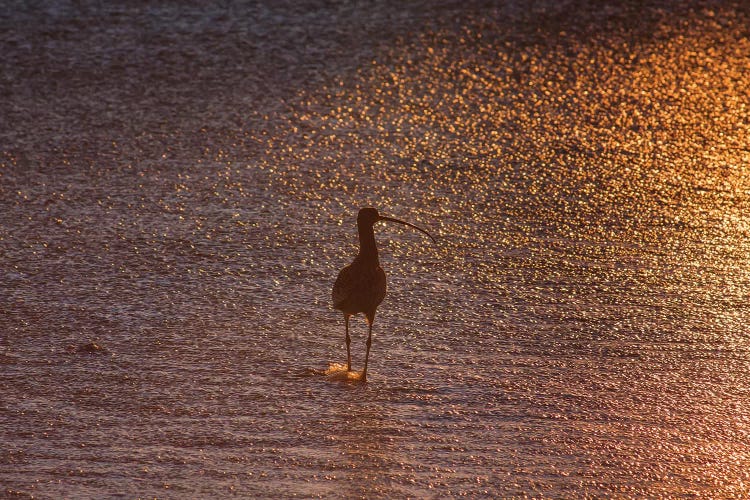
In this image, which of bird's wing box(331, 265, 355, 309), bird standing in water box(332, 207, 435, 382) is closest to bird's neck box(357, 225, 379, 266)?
bird standing in water box(332, 207, 435, 382)

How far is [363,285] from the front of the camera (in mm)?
6516

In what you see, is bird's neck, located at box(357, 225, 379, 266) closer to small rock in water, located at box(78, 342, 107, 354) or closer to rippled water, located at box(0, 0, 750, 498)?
rippled water, located at box(0, 0, 750, 498)

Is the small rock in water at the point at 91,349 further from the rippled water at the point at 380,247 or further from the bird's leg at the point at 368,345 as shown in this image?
the bird's leg at the point at 368,345

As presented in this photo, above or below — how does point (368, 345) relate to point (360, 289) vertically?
below

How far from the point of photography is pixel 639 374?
6.38 metres

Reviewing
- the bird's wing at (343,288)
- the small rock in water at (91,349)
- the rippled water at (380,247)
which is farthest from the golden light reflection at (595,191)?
the small rock in water at (91,349)

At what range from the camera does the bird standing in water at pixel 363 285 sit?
6.52 m

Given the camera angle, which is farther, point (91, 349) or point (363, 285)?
point (91, 349)

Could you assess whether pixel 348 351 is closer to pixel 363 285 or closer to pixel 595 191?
pixel 363 285

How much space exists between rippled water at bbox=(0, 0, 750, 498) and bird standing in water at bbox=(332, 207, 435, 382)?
259 millimetres

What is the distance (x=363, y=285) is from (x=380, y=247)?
1627mm

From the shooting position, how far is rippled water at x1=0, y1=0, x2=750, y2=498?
564 cm

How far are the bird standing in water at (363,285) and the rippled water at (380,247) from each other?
26 centimetres

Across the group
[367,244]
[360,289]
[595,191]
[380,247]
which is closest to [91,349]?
[360,289]
